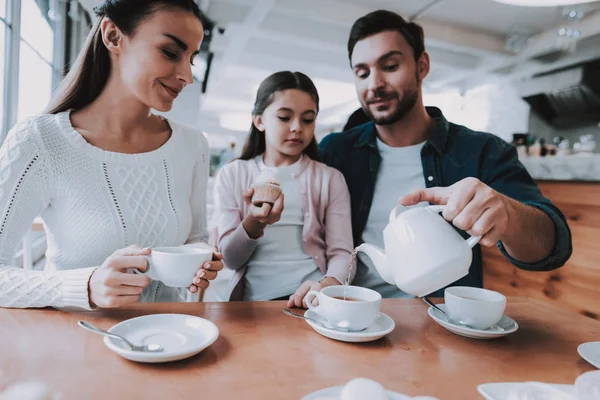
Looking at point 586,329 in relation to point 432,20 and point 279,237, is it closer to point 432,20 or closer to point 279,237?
point 279,237

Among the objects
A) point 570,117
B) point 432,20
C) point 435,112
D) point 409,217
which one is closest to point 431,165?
point 435,112

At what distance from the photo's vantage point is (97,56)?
1.21 metres

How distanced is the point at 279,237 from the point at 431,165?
0.68 m

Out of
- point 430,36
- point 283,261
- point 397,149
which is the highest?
point 430,36

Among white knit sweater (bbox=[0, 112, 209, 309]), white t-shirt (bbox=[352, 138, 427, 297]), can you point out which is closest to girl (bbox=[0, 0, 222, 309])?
white knit sweater (bbox=[0, 112, 209, 309])

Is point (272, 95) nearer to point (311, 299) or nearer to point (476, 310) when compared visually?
point (311, 299)

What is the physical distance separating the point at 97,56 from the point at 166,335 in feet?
2.94

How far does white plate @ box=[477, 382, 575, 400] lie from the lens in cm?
57

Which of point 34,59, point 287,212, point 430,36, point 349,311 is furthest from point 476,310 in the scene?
point 430,36

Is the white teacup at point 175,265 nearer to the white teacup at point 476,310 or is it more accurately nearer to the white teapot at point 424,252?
the white teapot at point 424,252

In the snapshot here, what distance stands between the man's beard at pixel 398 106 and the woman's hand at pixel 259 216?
25.3 inches

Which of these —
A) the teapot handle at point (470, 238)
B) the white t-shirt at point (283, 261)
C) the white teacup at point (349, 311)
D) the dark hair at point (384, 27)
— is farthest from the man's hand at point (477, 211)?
the dark hair at point (384, 27)

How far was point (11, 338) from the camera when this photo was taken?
2.34 feet

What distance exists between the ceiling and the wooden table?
3341 millimetres
